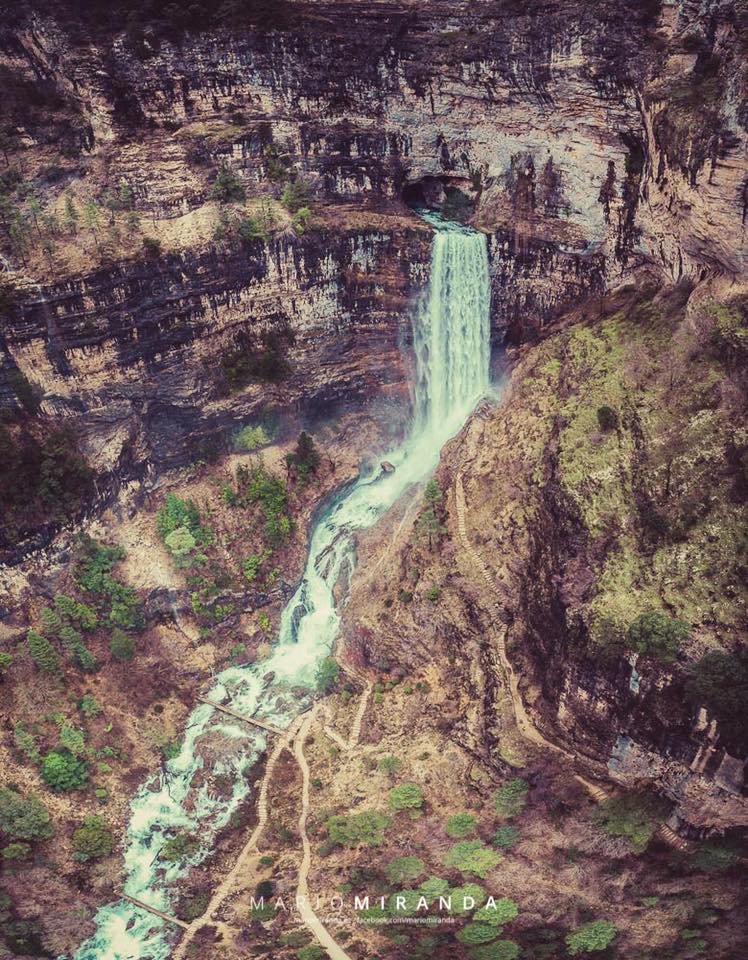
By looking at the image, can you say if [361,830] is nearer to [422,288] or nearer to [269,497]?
[269,497]

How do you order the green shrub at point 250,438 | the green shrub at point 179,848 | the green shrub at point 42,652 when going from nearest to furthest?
the green shrub at point 179,848 < the green shrub at point 42,652 < the green shrub at point 250,438

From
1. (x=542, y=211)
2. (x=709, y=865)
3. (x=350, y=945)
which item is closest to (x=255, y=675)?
(x=350, y=945)

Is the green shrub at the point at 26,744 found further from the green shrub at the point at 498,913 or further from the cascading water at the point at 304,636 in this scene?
the green shrub at the point at 498,913

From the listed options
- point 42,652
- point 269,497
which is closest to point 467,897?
point 42,652

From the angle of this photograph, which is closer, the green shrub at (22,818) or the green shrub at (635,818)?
the green shrub at (635,818)

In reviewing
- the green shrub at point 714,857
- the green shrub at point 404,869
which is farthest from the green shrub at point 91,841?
the green shrub at point 714,857
